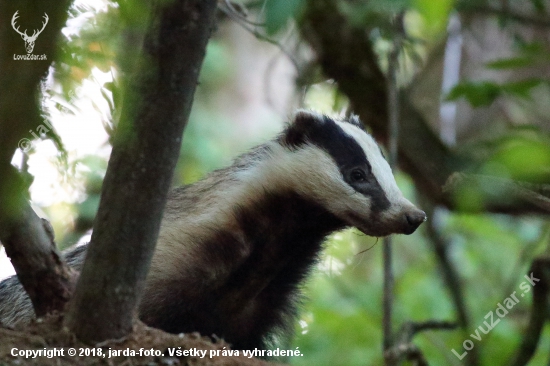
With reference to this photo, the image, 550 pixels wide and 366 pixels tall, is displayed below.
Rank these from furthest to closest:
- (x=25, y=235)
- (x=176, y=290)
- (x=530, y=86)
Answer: (x=176, y=290), (x=530, y=86), (x=25, y=235)

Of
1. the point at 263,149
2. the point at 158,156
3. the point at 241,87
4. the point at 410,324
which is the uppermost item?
the point at 158,156

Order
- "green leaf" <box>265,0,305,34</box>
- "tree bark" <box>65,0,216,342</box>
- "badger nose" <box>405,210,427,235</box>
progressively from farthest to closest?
1. "badger nose" <box>405,210,427,235</box>
2. "green leaf" <box>265,0,305,34</box>
3. "tree bark" <box>65,0,216,342</box>

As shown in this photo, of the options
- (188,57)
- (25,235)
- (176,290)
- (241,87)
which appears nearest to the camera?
(188,57)

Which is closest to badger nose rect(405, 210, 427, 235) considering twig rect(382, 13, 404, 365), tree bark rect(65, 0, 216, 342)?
twig rect(382, 13, 404, 365)

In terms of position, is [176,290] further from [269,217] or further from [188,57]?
[188,57]

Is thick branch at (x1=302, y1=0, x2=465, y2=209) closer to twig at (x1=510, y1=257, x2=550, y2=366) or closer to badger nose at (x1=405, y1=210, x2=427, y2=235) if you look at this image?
twig at (x1=510, y1=257, x2=550, y2=366)

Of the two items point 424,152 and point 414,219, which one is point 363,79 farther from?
point 414,219

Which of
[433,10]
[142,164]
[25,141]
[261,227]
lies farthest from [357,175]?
[25,141]

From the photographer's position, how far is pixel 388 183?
12.5ft

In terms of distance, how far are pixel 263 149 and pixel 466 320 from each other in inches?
91.8

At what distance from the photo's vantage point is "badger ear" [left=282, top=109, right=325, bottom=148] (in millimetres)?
4207

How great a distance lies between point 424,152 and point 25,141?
3776 millimetres

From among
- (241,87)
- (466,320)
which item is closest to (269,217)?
(466,320)

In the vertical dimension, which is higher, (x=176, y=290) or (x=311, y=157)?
(x=311, y=157)
